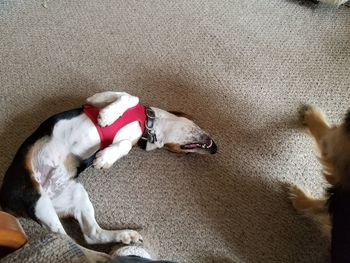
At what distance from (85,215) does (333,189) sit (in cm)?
80

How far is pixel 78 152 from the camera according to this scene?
1367 mm

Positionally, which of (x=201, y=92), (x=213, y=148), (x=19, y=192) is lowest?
(x=19, y=192)

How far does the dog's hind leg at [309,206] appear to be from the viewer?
138 cm

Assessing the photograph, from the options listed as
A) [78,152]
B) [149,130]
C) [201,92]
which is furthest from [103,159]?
[201,92]

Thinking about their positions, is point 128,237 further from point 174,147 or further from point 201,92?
point 201,92

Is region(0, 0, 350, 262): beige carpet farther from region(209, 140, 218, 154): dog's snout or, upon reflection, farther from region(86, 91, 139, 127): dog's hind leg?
region(86, 91, 139, 127): dog's hind leg

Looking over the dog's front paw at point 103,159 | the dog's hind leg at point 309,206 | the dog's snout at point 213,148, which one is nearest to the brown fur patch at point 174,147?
the dog's snout at point 213,148

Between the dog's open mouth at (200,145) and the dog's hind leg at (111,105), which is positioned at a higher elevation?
the dog's hind leg at (111,105)

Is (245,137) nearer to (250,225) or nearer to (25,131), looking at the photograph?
(250,225)

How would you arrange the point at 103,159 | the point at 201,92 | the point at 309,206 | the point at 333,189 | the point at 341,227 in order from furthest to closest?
the point at 201,92, the point at 309,206, the point at 103,159, the point at 333,189, the point at 341,227

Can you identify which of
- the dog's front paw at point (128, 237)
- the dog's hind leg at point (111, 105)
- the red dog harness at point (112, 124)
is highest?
the dog's hind leg at point (111, 105)

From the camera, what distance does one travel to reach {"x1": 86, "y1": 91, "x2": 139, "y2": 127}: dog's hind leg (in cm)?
135

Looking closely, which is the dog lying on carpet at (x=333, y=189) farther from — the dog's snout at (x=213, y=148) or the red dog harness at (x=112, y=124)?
the red dog harness at (x=112, y=124)

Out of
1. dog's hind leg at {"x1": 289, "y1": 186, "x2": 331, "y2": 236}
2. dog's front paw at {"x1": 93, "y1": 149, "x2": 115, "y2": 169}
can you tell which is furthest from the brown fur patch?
dog's hind leg at {"x1": 289, "y1": 186, "x2": 331, "y2": 236}
